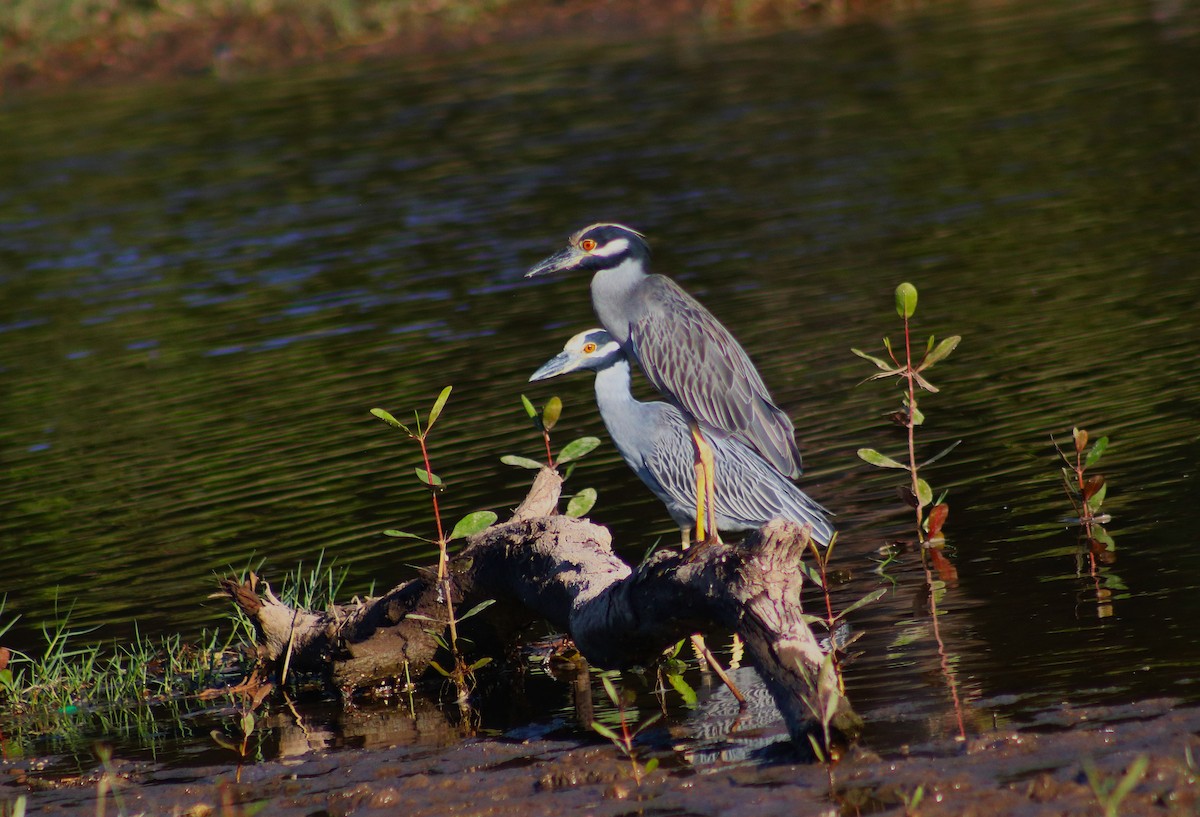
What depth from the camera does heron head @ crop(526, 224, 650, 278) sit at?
6746 mm

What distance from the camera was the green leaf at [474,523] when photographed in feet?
20.0

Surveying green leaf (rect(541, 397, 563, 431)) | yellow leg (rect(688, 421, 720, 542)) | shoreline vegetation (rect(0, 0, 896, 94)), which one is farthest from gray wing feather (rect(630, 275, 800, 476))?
shoreline vegetation (rect(0, 0, 896, 94))

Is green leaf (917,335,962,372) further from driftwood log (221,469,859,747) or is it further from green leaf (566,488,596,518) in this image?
driftwood log (221,469,859,747)

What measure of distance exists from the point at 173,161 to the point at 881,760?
1891 centimetres

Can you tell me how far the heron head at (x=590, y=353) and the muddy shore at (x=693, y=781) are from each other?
2.68 metres

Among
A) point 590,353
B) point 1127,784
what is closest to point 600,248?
point 590,353

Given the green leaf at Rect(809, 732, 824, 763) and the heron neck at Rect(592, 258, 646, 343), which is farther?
the heron neck at Rect(592, 258, 646, 343)

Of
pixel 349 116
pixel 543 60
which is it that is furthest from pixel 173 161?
pixel 543 60

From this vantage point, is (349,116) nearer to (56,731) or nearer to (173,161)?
(173,161)

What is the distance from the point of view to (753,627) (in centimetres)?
473

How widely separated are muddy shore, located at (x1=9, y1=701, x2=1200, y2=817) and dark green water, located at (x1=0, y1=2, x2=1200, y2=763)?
0.32m

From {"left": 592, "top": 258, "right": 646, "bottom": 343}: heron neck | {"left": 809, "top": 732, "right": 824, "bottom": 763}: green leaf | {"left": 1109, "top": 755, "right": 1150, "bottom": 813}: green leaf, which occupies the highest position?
{"left": 592, "top": 258, "right": 646, "bottom": 343}: heron neck

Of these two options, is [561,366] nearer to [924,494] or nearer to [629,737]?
[924,494]

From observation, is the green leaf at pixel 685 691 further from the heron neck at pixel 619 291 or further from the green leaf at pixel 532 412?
the heron neck at pixel 619 291
